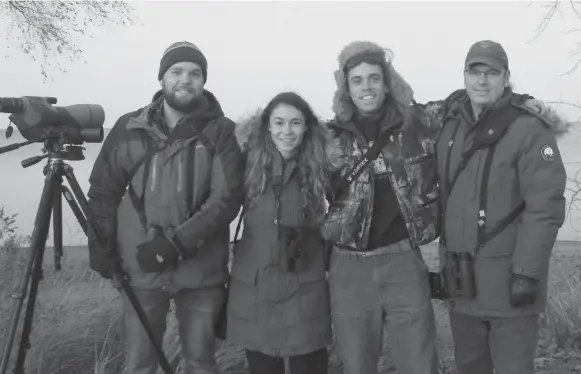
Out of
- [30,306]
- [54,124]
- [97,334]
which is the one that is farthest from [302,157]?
[97,334]

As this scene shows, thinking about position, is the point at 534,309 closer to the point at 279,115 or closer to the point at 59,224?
the point at 279,115

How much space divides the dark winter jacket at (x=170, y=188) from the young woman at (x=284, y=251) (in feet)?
0.42

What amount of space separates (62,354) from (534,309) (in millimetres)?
3169

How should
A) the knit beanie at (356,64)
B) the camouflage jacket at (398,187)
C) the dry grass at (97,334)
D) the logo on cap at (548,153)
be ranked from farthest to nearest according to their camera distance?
the dry grass at (97,334) → the knit beanie at (356,64) → the camouflage jacket at (398,187) → the logo on cap at (548,153)

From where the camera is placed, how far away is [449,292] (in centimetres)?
315

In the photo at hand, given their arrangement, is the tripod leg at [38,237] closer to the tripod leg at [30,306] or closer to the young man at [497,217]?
the tripod leg at [30,306]

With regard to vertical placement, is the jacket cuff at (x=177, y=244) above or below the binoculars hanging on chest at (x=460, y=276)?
above

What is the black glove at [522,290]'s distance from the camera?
2.89m

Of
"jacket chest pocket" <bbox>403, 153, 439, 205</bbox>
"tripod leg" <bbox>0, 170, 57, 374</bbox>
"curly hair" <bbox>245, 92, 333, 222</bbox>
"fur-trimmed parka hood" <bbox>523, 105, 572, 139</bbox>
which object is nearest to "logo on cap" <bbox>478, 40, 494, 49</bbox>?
"fur-trimmed parka hood" <bbox>523, 105, 572, 139</bbox>

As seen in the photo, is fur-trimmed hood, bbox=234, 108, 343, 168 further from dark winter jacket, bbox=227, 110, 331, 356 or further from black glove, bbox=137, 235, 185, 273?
black glove, bbox=137, 235, 185, 273

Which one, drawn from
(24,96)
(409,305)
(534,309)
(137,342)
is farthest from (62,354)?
(534,309)

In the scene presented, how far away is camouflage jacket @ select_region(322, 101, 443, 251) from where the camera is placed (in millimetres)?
3174

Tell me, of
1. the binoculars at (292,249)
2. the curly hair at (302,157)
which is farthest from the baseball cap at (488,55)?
the binoculars at (292,249)

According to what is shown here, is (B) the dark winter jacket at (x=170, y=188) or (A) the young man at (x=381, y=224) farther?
(B) the dark winter jacket at (x=170, y=188)
